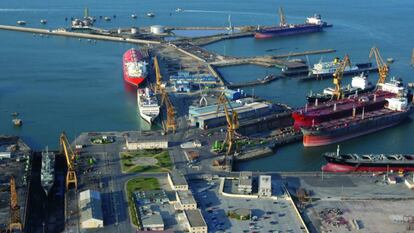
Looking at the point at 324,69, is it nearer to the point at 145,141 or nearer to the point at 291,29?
the point at 291,29

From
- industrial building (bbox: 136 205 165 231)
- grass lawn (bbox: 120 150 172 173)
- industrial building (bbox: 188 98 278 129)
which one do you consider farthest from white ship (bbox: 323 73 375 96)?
industrial building (bbox: 136 205 165 231)

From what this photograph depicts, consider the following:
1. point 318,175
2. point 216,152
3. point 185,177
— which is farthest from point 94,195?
point 318,175

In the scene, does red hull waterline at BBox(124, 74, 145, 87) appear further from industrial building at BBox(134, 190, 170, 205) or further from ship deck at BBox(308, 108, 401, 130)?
industrial building at BBox(134, 190, 170, 205)

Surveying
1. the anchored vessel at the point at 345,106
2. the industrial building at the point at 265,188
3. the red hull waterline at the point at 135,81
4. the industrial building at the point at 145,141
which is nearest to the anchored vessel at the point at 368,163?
the industrial building at the point at 265,188

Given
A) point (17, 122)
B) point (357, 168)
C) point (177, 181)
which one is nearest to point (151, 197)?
point (177, 181)

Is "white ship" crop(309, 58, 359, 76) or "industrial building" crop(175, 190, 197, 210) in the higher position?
"white ship" crop(309, 58, 359, 76)

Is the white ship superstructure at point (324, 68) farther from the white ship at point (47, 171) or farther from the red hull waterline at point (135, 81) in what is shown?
the white ship at point (47, 171)
